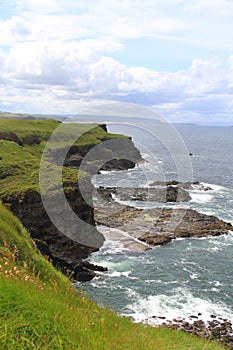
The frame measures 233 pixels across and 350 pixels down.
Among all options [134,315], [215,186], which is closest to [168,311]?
[134,315]

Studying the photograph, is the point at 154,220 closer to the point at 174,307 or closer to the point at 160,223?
the point at 160,223

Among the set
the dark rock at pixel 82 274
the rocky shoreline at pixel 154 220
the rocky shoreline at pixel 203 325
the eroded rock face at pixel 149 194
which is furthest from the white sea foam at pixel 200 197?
the rocky shoreline at pixel 203 325

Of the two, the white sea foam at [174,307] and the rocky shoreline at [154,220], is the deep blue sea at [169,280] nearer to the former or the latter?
the white sea foam at [174,307]

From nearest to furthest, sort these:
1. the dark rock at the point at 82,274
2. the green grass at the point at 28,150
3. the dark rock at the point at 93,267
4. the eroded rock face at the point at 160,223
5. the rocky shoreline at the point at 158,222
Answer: the dark rock at the point at 82,274
the dark rock at the point at 93,267
the green grass at the point at 28,150
the eroded rock face at the point at 160,223
the rocky shoreline at the point at 158,222

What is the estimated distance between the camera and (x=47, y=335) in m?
5.96

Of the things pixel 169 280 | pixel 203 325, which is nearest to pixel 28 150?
pixel 169 280

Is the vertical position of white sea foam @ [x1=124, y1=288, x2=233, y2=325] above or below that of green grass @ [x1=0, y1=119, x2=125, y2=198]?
below

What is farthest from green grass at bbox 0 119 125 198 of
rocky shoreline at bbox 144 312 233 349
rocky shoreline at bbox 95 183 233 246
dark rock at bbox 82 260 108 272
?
rocky shoreline at bbox 144 312 233 349

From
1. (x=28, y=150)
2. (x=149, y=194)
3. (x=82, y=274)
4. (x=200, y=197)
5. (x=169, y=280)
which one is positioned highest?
(x=28, y=150)

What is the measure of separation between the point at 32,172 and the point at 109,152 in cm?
8519

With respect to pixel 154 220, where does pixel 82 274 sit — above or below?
above

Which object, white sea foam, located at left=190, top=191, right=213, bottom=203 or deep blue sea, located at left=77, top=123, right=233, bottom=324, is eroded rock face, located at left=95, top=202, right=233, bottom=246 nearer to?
deep blue sea, located at left=77, top=123, right=233, bottom=324

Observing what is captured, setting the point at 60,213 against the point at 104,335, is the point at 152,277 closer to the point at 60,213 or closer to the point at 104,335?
the point at 60,213

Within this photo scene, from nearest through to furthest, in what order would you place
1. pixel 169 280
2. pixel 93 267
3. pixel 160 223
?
pixel 169 280 → pixel 93 267 → pixel 160 223
